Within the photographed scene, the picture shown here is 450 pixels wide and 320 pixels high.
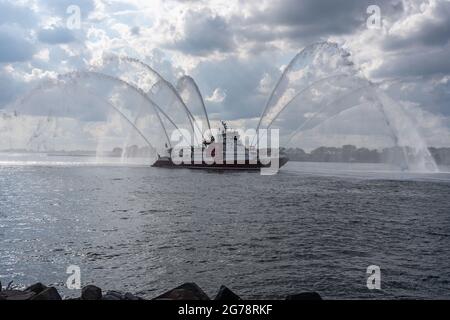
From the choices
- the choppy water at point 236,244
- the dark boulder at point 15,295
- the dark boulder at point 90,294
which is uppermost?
the dark boulder at point 15,295

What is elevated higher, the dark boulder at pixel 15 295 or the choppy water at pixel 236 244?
the dark boulder at pixel 15 295

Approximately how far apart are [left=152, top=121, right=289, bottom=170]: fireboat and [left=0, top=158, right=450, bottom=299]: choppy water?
2320 inches

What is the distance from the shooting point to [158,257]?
21359 millimetres

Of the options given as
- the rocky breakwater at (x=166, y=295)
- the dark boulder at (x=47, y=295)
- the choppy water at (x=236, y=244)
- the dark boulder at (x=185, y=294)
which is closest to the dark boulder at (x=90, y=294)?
the rocky breakwater at (x=166, y=295)

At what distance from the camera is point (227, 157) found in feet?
358

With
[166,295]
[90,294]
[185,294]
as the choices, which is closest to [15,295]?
[90,294]

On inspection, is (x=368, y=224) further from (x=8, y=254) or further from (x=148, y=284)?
(x=8, y=254)

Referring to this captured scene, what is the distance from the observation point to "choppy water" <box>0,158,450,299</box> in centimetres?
1753

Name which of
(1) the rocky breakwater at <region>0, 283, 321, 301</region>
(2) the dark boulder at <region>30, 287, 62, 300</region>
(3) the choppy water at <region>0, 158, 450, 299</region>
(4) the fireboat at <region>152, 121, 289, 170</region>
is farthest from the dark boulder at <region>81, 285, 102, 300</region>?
(4) the fireboat at <region>152, 121, 289, 170</region>

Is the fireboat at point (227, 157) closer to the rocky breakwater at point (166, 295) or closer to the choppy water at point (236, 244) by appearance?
the choppy water at point (236, 244)

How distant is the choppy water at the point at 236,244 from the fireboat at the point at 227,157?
58.9 meters

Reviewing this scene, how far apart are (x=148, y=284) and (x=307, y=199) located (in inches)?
1225

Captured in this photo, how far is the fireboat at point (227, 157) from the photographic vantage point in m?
104

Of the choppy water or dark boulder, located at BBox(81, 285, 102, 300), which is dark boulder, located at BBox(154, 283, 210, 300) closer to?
dark boulder, located at BBox(81, 285, 102, 300)
